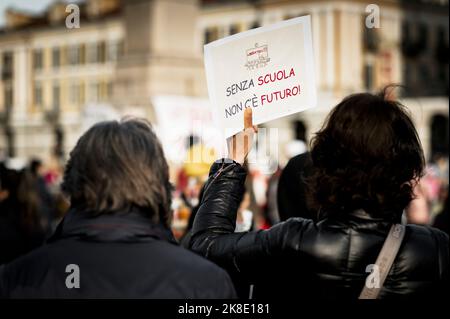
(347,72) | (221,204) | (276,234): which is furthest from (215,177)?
(347,72)

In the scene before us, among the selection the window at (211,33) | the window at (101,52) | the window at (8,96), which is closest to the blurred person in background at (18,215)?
the window at (211,33)

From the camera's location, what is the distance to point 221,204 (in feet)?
8.51

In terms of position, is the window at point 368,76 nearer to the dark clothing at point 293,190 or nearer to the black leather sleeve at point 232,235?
the dark clothing at point 293,190

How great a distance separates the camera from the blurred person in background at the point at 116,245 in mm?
1999

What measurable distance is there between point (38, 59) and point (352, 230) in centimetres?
5656

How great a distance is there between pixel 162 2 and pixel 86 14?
136 ft

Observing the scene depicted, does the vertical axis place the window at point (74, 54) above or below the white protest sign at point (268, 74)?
above

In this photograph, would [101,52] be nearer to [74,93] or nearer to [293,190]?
[74,93]

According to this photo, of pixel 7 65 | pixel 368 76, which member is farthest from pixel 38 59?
pixel 368 76

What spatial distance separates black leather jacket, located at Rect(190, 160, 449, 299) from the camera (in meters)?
2.31

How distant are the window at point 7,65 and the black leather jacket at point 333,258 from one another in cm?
5366
